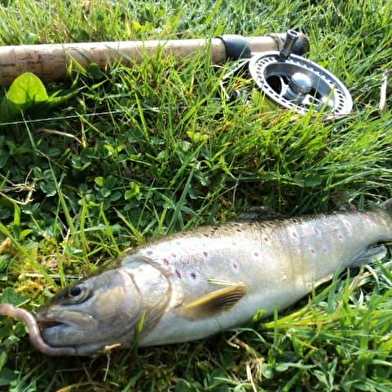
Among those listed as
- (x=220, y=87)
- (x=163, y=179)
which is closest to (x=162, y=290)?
(x=163, y=179)

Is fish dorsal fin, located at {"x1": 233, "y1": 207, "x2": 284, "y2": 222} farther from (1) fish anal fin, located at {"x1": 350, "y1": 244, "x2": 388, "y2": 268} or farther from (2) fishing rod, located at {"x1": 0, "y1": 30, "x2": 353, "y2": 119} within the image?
(2) fishing rod, located at {"x1": 0, "y1": 30, "x2": 353, "y2": 119}

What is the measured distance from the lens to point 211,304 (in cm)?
199

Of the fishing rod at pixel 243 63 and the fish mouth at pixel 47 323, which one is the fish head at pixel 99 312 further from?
the fishing rod at pixel 243 63

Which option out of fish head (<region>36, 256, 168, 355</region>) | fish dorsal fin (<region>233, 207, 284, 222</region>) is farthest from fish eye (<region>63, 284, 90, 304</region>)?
fish dorsal fin (<region>233, 207, 284, 222</region>)

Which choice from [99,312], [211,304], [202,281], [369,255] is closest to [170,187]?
[202,281]

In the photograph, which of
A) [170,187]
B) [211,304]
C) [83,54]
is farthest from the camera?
[83,54]

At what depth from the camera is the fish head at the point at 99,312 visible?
71.9 inches

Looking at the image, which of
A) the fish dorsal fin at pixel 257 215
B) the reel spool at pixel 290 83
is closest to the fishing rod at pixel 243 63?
the reel spool at pixel 290 83

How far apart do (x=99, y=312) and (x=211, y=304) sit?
42cm

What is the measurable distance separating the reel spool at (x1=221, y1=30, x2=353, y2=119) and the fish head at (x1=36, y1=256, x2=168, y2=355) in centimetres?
135

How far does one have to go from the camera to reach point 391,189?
2.96 m

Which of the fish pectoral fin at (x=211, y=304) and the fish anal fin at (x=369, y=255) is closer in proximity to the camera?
the fish pectoral fin at (x=211, y=304)

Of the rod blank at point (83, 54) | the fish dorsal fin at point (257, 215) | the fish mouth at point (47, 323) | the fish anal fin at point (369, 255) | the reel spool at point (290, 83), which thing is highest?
the rod blank at point (83, 54)

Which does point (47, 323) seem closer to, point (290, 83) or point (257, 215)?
point (257, 215)
